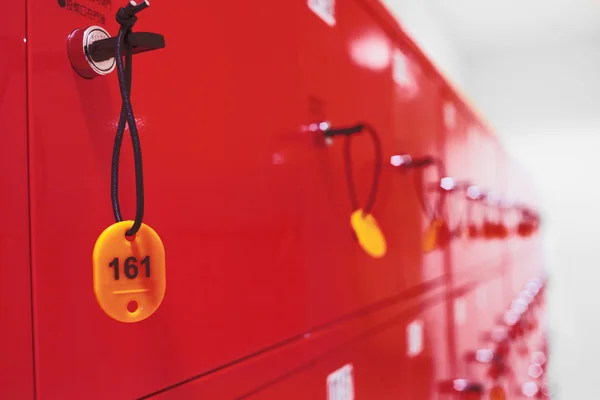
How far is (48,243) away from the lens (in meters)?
0.35

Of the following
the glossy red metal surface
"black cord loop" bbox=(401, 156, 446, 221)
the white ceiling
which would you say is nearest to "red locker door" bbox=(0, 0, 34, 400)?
the glossy red metal surface


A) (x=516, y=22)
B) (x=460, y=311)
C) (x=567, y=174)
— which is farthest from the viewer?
(x=567, y=174)

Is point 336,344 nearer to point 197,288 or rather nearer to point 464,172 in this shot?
point 197,288

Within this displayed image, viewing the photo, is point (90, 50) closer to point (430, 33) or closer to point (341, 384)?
point (341, 384)

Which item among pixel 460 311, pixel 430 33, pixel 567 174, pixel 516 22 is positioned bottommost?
pixel 460 311

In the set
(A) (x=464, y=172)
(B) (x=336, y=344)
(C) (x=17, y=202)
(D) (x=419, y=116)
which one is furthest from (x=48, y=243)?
(A) (x=464, y=172)

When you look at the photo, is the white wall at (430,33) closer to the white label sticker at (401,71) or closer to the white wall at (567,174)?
the white wall at (567,174)

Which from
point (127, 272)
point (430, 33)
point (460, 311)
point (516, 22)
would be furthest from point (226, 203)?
point (516, 22)

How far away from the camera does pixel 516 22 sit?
3.81 meters

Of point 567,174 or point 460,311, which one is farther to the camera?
point 567,174

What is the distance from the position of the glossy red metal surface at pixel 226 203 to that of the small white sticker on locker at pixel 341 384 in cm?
1

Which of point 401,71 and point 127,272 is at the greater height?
point 401,71

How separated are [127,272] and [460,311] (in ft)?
4.14

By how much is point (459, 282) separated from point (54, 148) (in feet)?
4.22
